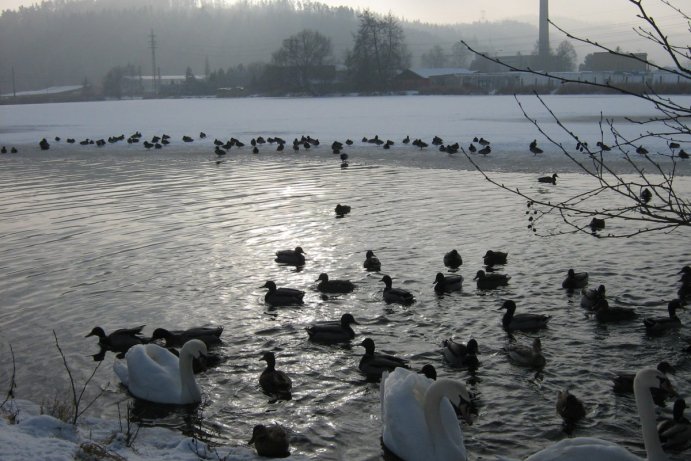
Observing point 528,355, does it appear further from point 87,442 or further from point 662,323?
point 87,442

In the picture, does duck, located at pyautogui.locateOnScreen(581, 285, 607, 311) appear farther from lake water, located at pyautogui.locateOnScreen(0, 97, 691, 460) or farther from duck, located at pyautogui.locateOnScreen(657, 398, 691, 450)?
duck, located at pyautogui.locateOnScreen(657, 398, 691, 450)

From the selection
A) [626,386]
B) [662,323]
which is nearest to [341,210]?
[662,323]

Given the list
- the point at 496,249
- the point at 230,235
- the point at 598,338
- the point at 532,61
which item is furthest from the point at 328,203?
the point at 532,61

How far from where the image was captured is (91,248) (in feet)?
47.1

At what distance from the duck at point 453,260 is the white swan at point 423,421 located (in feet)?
18.9

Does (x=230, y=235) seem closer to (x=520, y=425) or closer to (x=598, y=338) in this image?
(x=598, y=338)

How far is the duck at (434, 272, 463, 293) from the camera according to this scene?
11188mm

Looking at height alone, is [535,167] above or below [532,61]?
below

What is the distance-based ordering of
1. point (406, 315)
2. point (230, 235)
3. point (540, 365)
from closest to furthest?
point (540, 365) < point (406, 315) < point (230, 235)

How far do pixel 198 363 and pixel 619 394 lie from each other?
4.52 metres

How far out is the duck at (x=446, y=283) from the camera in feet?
36.7

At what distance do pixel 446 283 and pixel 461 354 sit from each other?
9.38 ft

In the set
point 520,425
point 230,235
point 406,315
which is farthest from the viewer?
point 230,235

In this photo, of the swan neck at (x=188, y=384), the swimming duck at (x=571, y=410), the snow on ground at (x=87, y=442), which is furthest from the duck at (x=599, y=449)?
the swan neck at (x=188, y=384)
